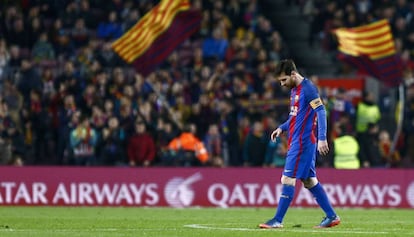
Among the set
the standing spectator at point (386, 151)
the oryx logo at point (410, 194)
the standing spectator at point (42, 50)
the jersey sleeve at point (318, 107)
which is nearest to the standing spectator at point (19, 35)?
the standing spectator at point (42, 50)

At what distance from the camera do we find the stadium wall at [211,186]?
88.6 feet

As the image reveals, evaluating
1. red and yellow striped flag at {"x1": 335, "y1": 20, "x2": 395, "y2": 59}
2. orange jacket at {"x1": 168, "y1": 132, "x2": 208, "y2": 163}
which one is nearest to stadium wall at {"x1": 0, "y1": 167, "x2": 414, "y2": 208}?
orange jacket at {"x1": 168, "y1": 132, "x2": 208, "y2": 163}

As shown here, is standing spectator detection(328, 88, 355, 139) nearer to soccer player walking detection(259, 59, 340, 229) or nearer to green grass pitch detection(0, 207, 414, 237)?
green grass pitch detection(0, 207, 414, 237)

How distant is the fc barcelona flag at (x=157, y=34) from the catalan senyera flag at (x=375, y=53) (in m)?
3.80

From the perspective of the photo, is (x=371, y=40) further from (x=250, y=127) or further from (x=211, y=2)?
(x=211, y=2)

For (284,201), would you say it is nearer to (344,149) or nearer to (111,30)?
(344,149)

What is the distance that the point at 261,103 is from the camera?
30938mm

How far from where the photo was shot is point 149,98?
98.2 ft

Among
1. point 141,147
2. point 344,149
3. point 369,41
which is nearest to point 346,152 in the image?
point 344,149

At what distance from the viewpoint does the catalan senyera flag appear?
30.1m

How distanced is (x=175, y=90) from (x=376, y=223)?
11.7 m

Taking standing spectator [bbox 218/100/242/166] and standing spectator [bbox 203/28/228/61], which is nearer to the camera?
standing spectator [bbox 218/100/242/166]

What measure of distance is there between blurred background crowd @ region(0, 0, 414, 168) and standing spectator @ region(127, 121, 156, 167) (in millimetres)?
23

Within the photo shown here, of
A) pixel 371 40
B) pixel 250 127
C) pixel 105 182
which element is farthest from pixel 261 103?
pixel 105 182
